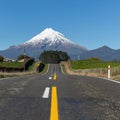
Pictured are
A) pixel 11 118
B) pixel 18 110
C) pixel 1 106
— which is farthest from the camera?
pixel 1 106

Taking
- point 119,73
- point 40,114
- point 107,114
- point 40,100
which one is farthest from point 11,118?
point 119,73

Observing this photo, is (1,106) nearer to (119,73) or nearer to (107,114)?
(107,114)

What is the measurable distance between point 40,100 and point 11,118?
2.61 metres

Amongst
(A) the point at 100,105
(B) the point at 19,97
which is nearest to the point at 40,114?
(A) the point at 100,105

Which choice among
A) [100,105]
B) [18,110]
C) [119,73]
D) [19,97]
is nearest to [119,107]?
[100,105]

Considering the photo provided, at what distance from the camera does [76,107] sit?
8.11 metres

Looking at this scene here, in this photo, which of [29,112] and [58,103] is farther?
[58,103]

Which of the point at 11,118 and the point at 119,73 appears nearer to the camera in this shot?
the point at 11,118

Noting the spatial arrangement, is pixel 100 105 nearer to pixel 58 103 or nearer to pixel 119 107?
pixel 119 107

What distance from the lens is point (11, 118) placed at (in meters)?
6.72

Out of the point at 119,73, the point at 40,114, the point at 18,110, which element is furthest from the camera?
the point at 119,73

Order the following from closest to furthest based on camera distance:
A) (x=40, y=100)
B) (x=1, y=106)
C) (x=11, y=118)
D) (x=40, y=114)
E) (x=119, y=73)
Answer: (x=11, y=118)
(x=40, y=114)
(x=1, y=106)
(x=40, y=100)
(x=119, y=73)

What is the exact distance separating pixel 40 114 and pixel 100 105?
196 centimetres

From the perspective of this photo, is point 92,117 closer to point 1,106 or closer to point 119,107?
point 119,107
